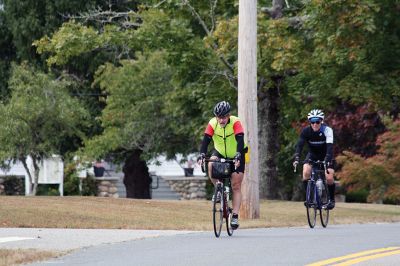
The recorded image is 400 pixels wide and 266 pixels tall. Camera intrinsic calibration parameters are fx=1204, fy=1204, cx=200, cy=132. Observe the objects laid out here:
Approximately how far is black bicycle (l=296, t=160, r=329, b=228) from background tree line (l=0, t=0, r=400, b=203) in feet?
24.5

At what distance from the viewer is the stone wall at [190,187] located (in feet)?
161

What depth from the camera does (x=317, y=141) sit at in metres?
20.8

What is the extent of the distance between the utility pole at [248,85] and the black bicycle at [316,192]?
9.71 ft

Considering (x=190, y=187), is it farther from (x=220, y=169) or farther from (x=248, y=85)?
(x=220, y=169)

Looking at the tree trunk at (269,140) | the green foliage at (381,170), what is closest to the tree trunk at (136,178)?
the tree trunk at (269,140)

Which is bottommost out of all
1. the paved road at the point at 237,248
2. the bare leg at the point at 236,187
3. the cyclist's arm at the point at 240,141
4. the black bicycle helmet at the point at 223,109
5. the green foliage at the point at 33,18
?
the paved road at the point at 237,248

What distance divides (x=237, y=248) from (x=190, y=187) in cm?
3439

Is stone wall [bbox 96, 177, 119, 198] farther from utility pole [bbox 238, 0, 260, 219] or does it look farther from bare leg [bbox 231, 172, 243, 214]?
bare leg [bbox 231, 172, 243, 214]

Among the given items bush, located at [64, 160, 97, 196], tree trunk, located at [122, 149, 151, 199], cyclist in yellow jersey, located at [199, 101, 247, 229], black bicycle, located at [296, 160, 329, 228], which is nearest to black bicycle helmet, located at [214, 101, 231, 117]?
cyclist in yellow jersey, located at [199, 101, 247, 229]

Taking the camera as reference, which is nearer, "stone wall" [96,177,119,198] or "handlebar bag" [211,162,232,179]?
"handlebar bag" [211,162,232,179]

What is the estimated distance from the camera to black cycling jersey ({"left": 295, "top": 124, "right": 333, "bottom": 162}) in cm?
2055

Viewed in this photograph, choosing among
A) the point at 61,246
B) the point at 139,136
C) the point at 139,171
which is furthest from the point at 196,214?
the point at 139,171

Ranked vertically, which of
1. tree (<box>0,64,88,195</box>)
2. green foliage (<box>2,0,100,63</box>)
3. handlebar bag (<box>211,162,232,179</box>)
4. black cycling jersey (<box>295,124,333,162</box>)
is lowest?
handlebar bag (<box>211,162,232,179</box>)

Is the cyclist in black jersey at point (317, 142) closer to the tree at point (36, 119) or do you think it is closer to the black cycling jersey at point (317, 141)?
the black cycling jersey at point (317, 141)
